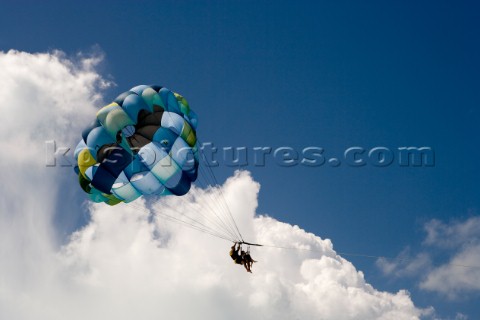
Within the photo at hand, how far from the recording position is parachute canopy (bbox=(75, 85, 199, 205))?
66.9ft

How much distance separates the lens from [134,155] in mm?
21453

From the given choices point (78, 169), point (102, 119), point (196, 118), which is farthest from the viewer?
point (196, 118)

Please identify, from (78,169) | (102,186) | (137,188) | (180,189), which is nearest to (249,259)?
(180,189)

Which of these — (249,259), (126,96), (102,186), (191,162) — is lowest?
(249,259)

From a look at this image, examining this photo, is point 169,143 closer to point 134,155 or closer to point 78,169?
point 134,155

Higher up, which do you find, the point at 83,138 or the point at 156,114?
the point at 156,114

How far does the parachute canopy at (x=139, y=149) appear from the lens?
20.4m

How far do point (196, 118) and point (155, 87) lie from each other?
2.57m

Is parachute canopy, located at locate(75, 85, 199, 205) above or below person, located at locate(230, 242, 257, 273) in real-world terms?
above

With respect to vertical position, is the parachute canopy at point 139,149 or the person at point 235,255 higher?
the parachute canopy at point 139,149

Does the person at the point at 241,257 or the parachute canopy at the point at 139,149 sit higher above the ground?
the parachute canopy at the point at 139,149

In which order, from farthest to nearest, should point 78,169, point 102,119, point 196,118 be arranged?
point 196,118
point 78,169
point 102,119

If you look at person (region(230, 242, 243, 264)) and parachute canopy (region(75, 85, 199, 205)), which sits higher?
parachute canopy (region(75, 85, 199, 205))

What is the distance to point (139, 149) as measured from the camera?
70.5ft
